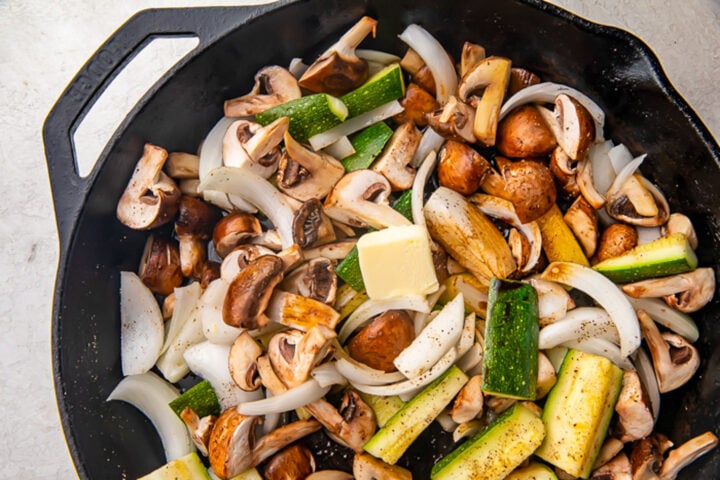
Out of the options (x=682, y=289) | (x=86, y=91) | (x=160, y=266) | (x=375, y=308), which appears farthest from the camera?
(x=160, y=266)

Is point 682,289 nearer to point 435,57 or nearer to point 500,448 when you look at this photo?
point 500,448

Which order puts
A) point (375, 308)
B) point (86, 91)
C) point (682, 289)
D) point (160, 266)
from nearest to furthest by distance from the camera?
point (86, 91) → point (682, 289) → point (375, 308) → point (160, 266)

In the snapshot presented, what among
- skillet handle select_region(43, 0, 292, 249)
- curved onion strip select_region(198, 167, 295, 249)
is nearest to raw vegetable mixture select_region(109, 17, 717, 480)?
curved onion strip select_region(198, 167, 295, 249)

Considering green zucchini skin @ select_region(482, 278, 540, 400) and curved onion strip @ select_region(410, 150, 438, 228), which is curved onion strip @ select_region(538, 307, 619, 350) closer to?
green zucchini skin @ select_region(482, 278, 540, 400)

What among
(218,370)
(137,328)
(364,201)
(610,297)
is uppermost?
(364,201)

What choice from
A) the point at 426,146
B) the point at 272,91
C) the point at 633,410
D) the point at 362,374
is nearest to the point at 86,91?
the point at 272,91

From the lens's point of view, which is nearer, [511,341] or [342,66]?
[511,341]

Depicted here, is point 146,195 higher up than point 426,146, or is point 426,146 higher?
point 426,146

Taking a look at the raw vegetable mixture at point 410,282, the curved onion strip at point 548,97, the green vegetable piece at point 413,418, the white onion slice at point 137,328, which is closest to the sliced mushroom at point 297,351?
the raw vegetable mixture at point 410,282
